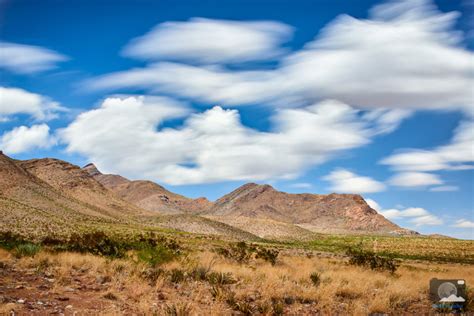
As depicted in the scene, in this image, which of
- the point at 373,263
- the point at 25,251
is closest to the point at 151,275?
the point at 25,251

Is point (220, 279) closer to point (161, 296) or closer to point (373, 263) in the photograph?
point (161, 296)

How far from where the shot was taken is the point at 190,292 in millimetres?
13641

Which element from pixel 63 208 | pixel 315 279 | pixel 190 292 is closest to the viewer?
pixel 190 292

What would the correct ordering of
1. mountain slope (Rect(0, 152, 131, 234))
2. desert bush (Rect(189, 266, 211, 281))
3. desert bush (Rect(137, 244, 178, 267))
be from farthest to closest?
mountain slope (Rect(0, 152, 131, 234)) → desert bush (Rect(137, 244, 178, 267)) → desert bush (Rect(189, 266, 211, 281))

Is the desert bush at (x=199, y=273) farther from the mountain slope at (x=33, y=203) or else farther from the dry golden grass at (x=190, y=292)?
the mountain slope at (x=33, y=203)

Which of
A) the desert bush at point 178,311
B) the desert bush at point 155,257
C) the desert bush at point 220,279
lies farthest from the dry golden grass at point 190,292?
the desert bush at point 155,257

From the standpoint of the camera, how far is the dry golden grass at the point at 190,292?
448 inches

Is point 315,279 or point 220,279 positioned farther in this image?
point 315,279

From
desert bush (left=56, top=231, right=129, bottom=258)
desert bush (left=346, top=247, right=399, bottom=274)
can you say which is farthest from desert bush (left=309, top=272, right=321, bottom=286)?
desert bush (left=346, top=247, right=399, bottom=274)

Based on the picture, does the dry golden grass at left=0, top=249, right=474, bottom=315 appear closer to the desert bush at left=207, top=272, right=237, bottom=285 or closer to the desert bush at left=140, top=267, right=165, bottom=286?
the desert bush at left=140, top=267, right=165, bottom=286

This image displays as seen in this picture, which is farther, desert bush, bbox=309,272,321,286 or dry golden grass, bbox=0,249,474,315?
desert bush, bbox=309,272,321,286

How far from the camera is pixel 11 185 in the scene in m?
121

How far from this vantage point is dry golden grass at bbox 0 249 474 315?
11.4 meters

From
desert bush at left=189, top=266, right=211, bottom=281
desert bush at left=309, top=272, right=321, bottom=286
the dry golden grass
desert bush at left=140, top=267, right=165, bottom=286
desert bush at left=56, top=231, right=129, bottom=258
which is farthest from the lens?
desert bush at left=56, top=231, right=129, bottom=258
